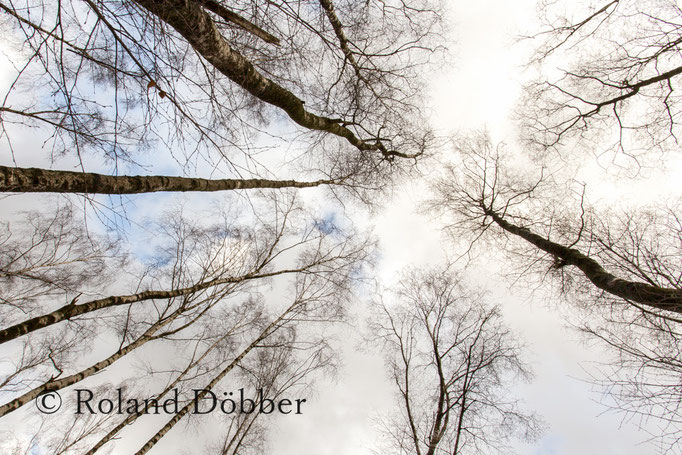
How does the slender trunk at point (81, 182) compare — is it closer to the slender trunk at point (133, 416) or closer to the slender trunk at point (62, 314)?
the slender trunk at point (62, 314)

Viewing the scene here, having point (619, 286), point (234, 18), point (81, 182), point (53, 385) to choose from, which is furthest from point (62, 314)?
point (619, 286)

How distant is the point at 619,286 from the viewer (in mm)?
4457

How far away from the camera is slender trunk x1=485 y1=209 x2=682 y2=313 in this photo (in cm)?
398

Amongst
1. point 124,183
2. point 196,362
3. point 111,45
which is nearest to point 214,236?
point 196,362

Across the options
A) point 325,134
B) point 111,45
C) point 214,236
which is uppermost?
point 325,134

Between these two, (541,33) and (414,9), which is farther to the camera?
(541,33)

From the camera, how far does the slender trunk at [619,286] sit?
3.98m

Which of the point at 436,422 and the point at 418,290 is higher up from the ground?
the point at 418,290

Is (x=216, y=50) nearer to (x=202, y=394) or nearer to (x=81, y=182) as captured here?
(x=81, y=182)

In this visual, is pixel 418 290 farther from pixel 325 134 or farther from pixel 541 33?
pixel 541 33

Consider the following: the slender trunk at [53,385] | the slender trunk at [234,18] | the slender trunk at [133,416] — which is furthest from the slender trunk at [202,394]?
the slender trunk at [234,18]

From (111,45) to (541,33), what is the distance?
24.5ft

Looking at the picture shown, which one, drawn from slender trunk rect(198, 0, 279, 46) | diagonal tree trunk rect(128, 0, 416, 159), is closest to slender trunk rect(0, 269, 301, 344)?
diagonal tree trunk rect(128, 0, 416, 159)

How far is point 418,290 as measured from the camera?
8.33 metres
